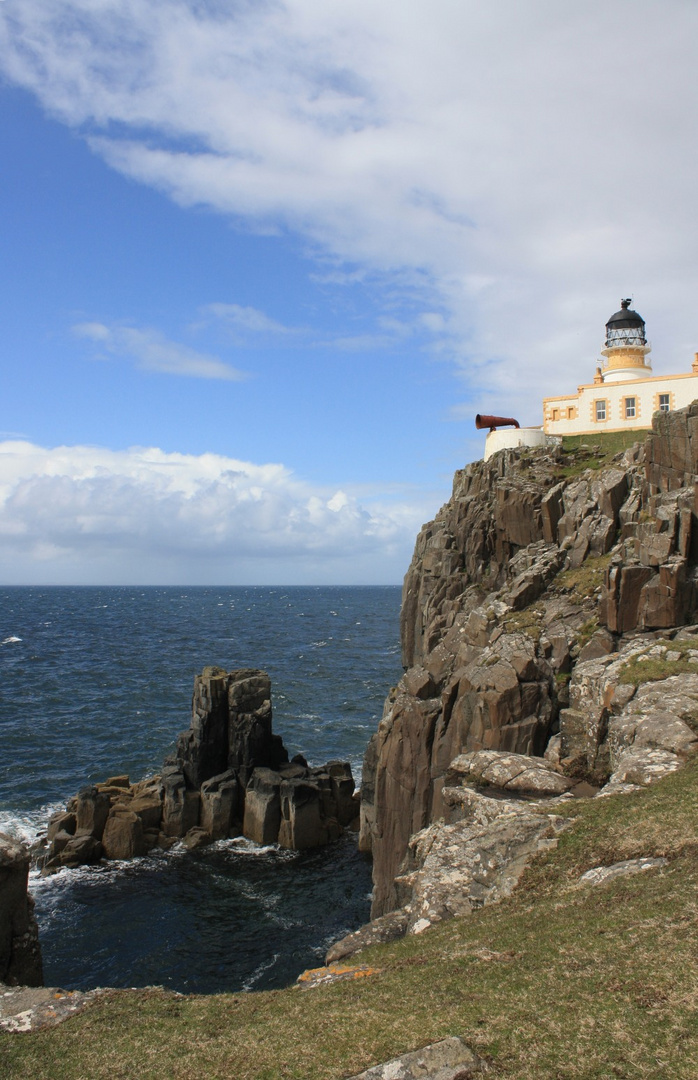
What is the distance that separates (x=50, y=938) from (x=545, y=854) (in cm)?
2589

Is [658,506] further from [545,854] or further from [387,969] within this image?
[387,969]

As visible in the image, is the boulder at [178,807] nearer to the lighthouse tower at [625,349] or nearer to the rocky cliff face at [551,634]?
the rocky cliff face at [551,634]

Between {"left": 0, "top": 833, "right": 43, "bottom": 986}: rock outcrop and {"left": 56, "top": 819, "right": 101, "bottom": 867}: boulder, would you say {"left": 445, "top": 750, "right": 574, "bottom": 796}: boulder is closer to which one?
{"left": 0, "top": 833, "right": 43, "bottom": 986}: rock outcrop

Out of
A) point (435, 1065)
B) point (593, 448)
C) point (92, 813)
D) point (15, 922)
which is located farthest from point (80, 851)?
point (593, 448)

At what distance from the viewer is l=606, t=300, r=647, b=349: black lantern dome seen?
58344 millimetres

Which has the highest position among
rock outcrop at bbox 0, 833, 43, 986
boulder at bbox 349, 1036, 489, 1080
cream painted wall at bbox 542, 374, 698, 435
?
cream painted wall at bbox 542, 374, 698, 435

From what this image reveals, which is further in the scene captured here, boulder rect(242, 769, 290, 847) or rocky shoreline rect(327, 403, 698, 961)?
boulder rect(242, 769, 290, 847)

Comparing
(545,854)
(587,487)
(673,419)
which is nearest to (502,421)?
(587,487)

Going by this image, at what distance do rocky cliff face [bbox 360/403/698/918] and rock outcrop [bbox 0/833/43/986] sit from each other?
42.4ft

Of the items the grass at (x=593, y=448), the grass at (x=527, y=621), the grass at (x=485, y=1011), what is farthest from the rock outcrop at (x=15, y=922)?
the grass at (x=593, y=448)

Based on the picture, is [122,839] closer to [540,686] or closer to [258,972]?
[258,972]

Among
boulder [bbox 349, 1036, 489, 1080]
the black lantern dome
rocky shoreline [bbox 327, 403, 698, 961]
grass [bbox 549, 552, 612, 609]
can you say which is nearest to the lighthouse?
the black lantern dome

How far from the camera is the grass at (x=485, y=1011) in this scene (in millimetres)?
7867

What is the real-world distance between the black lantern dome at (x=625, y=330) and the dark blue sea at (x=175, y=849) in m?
39.8
